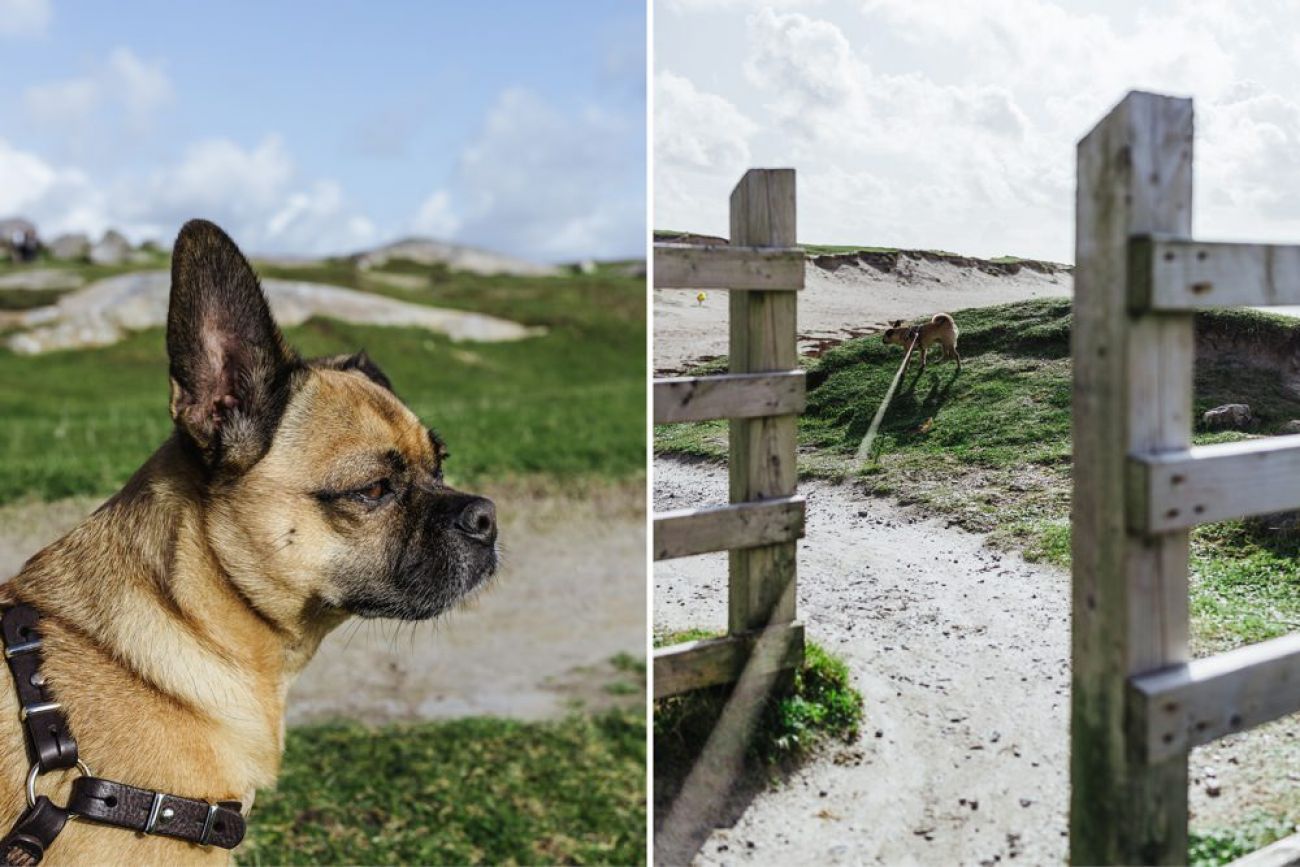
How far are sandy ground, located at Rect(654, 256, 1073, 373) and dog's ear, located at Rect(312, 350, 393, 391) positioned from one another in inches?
34.4

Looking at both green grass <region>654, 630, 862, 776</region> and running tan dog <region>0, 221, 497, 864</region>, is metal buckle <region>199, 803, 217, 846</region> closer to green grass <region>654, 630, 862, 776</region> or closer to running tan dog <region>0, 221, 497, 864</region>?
running tan dog <region>0, 221, 497, 864</region>

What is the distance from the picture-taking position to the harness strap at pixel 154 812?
2.51m

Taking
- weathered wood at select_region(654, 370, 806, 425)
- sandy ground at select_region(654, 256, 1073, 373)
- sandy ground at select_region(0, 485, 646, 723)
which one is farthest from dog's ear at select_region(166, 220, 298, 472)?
sandy ground at select_region(0, 485, 646, 723)

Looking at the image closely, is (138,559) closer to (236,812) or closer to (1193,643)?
(236,812)

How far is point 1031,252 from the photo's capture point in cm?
335

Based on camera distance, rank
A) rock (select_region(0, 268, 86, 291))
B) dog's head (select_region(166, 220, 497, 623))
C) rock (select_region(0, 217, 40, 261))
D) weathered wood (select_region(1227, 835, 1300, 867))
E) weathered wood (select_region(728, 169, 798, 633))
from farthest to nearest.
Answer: rock (select_region(0, 217, 40, 261))
rock (select_region(0, 268, 86, 291))
weathered wood (select_region(728, 169, 798, 633))
weathered wood (select_region(1227, 835, 1300, 867))
dog's head (select_region(166, 220, 497, 623))

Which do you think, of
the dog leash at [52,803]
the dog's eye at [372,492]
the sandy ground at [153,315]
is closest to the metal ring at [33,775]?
the dog leash at [52,803]

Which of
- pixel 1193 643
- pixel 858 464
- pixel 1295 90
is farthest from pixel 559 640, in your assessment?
pixel 1295 90

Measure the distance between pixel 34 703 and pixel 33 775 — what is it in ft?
0.52

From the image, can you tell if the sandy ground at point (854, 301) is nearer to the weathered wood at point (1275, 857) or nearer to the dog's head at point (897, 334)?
the dog's head at point (897, 334)

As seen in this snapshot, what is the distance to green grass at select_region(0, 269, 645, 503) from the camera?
33.7ft

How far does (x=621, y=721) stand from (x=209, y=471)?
3604 millimetres

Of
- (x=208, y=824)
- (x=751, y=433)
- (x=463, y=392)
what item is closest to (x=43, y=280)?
(x=463, y=392)

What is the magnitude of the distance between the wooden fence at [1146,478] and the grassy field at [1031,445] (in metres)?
0.93
